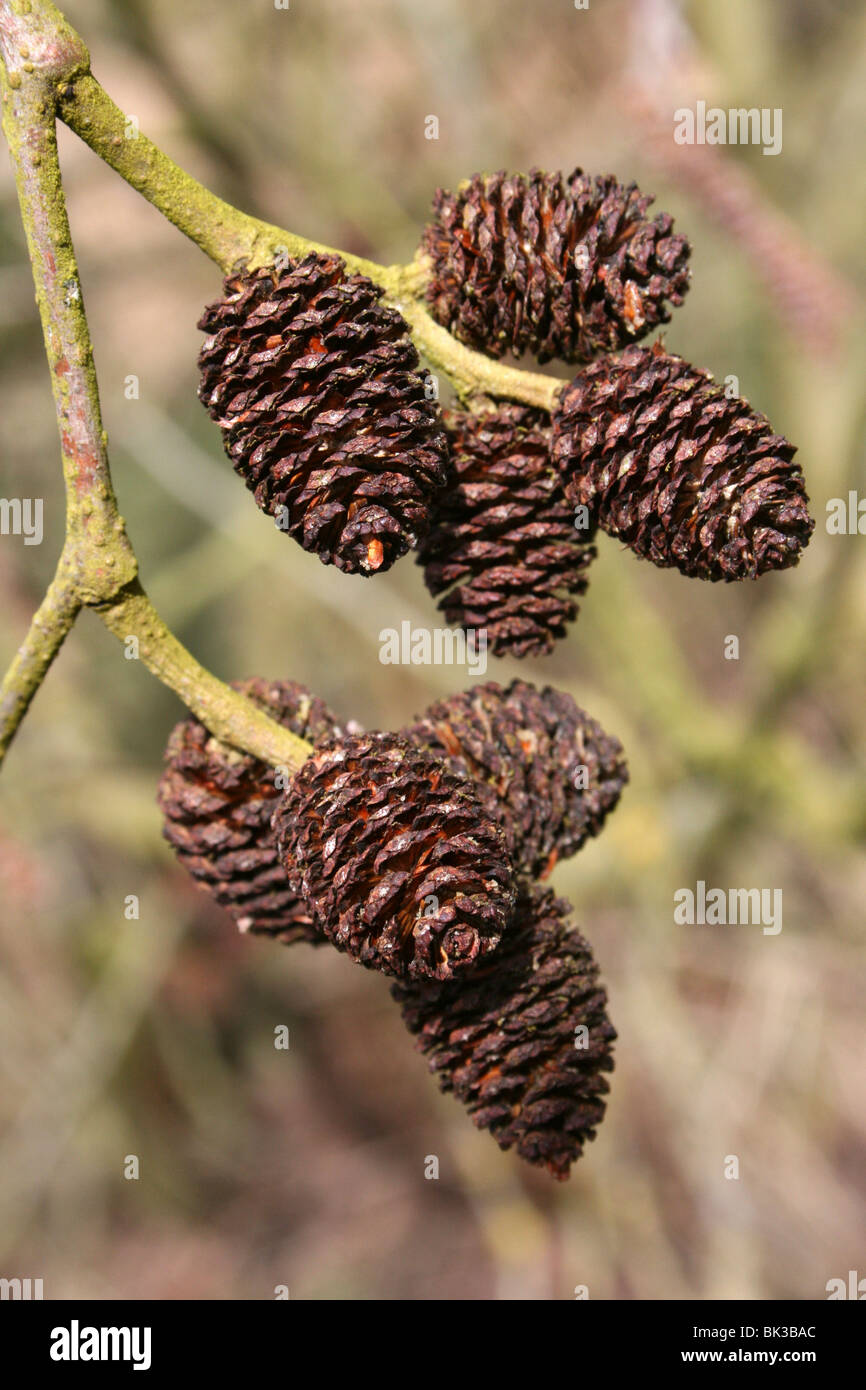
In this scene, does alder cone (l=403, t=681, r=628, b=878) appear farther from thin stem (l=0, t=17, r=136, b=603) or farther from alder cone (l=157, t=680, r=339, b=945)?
thin stem (l=0, t=17, r=136, b=603)

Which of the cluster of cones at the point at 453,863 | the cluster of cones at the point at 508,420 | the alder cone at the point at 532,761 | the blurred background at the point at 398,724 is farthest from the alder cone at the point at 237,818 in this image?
the blurred background at the point at 398,724

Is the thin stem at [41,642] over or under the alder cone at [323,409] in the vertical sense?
under

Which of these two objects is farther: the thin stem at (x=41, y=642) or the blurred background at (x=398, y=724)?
the blurred background at (x=398, y=724)

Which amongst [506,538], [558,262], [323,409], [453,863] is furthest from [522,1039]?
[558,262]

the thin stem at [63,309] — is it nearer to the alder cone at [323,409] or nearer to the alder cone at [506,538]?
the alder cone at [323,409]

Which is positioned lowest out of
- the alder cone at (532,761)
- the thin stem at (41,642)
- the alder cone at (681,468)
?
the alder cone at (532,761)

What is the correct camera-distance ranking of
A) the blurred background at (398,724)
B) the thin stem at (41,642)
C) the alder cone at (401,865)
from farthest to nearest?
the blurred background at (398,724) → the thin stem at (41,642) → the alder cone at (401,865)

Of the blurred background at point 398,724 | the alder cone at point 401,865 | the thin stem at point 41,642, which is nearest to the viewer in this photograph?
the alder cone at point 401,865
